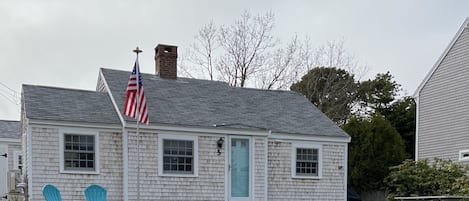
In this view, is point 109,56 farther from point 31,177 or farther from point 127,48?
point 31,177

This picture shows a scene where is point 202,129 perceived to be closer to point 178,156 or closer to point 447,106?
point 178,156

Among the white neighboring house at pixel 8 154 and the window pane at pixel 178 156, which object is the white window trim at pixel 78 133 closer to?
the window pane at pixel 178 156

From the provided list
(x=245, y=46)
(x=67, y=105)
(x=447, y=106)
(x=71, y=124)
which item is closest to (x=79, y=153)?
(x=71, y=124)

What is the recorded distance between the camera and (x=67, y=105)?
41.4 feet

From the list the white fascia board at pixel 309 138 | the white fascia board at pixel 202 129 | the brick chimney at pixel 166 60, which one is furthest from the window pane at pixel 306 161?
the brick chimney at pixel 166 60

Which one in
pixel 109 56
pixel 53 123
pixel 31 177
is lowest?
pixel 31 177

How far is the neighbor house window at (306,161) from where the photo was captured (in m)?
14.5

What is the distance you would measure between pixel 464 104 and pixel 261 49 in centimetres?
1182

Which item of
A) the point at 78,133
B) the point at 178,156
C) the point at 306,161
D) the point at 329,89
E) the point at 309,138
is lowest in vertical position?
the point at 306,161

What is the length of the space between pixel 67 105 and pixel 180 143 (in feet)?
9.83

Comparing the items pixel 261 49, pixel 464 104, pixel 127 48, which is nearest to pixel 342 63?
pixel 261 49

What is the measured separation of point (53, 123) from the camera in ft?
38.3

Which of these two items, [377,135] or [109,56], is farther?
[377,135]

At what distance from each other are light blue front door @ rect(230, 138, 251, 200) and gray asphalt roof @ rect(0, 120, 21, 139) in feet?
38.5
